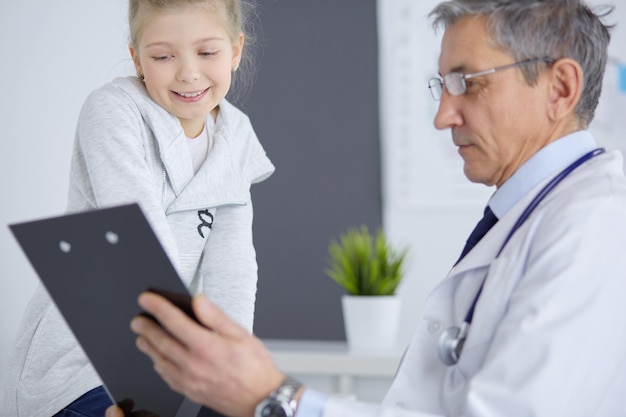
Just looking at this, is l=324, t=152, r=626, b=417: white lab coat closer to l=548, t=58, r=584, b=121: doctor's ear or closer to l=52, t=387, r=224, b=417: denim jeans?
l=548, t=58, r=584, b=121: doctor's ear

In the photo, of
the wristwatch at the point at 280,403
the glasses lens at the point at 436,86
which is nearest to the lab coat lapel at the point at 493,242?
the glasses lens at the point at 436,86

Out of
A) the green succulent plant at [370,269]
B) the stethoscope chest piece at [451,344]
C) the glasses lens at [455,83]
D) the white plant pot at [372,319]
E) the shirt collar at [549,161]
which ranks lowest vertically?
the white plant pot at [372,319]

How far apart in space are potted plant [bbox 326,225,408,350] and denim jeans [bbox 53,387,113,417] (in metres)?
2.07

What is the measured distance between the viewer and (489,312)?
1.43 metres

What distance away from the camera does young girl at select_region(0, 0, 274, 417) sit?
1674 millimetres

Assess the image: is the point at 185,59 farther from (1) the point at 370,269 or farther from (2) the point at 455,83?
Answer: (1) the point at 370,269

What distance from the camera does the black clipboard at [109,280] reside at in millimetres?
1156

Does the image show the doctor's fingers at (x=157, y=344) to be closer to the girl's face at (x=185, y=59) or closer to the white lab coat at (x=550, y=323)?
the white lab coat at (x=550, y=323)

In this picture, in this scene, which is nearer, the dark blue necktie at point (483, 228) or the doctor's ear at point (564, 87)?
the doctor's ear at point (564, 87)

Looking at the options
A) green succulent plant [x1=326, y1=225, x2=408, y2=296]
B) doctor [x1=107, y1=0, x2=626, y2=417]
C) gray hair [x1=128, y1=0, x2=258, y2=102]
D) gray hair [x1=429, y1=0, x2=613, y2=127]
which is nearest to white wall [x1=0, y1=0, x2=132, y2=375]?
gray hair [x1=128, y1=0, x2=258, y2=102]

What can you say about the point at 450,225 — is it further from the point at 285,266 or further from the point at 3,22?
the point at 3,22

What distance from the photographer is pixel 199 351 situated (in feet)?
3.93

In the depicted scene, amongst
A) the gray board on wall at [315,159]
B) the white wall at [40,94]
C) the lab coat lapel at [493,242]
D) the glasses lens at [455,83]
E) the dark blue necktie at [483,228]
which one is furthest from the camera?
the gray board on wall at [315,159]

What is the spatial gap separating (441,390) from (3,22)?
134 cm
